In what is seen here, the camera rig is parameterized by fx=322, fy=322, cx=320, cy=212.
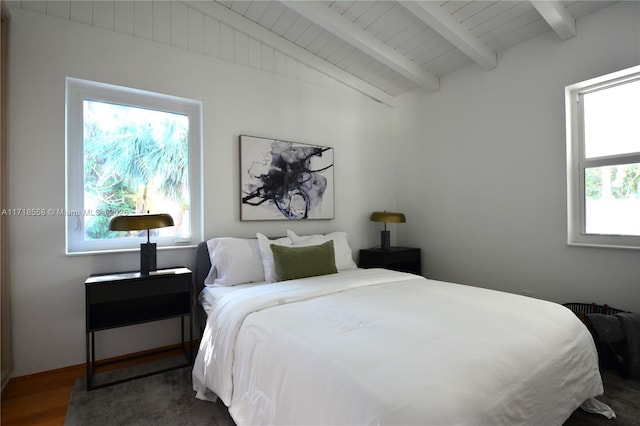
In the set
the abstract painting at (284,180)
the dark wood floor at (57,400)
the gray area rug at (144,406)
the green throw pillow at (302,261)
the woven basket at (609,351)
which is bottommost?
the gray area rug at (144,406)

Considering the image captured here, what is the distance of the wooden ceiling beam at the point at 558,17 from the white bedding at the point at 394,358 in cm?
218

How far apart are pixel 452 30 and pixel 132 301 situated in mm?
3502

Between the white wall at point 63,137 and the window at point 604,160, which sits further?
the window at point 604,160

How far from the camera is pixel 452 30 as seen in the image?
2779 millimetres

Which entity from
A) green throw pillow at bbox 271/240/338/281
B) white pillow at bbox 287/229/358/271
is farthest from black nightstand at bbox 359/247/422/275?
green throw pillow at bbox 271/240/338/281

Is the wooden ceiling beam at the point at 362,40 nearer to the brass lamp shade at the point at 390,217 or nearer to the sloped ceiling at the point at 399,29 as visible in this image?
the sloped ceiling at the point at 399,29

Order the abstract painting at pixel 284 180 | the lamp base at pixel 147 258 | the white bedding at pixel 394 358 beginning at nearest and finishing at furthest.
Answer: the white bedding at pixel 394 358 < the lamp base at pixel 147 258 < the abstract painting at pixel 284 180

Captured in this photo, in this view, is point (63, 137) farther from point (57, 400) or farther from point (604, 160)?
point (604, 160)

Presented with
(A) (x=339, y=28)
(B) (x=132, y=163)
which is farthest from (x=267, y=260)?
(A) (x=339, y=28)

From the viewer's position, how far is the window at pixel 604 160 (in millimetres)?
2531

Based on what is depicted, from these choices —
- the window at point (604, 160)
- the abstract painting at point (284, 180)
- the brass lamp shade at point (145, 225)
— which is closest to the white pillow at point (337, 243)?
the abstract painting at point (284, 180)

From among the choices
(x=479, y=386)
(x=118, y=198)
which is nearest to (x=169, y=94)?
(x=118, y=198)

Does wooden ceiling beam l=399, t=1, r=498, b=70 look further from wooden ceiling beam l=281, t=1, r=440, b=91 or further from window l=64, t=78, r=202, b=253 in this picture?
window l=64, t=78, r=202, b=253

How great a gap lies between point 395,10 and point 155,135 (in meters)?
2.39
